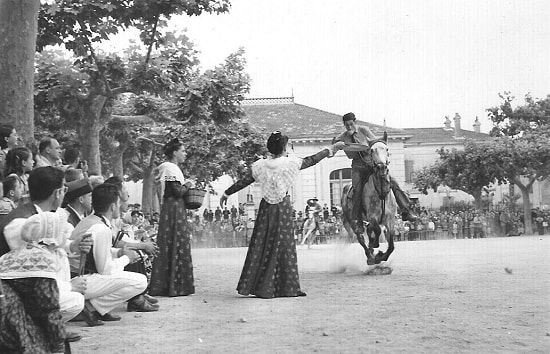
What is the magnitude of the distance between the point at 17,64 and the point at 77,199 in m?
3.80

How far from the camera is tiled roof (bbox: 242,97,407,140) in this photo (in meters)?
42.8

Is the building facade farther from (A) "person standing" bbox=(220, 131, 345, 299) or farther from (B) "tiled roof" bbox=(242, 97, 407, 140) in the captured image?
(A) "person standing" bbox=(220, 131, 345, 299)

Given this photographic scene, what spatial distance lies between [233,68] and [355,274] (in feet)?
36.6

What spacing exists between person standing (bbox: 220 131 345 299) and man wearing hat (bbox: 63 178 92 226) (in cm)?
236

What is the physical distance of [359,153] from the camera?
Answer: 1288cm

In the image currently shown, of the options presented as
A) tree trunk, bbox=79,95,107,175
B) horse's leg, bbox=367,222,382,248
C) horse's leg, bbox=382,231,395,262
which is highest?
tree trunk, bbox=79,95,107,175

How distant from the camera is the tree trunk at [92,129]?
17.7 metres

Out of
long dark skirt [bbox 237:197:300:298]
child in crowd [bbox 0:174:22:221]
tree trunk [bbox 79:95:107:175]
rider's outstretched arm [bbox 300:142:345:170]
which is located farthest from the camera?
tree trunk [bbox 79:95:107:175]

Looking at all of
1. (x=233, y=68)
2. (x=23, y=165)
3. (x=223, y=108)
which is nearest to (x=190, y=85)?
(x=223, y=108)

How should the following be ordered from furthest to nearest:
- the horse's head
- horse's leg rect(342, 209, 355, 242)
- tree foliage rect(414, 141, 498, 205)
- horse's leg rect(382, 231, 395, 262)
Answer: tree foliage rect(414, 141, 498, 205), horse's leg rect(342, 209, 355, 242), horse's leg rect(382, 231, 395, 262), the horse's head

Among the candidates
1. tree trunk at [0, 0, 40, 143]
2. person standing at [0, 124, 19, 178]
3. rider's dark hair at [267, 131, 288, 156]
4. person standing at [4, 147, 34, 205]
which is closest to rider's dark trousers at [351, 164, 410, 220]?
rider's dark hair at [267, 131, 288, 156]

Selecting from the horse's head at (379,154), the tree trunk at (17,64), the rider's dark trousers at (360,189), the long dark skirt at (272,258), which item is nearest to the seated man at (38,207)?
the long dark skirt at (272,258)

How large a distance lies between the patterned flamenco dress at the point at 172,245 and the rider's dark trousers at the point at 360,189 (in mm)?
4007

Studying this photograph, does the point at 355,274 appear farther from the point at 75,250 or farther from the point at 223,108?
the point at 223,108
